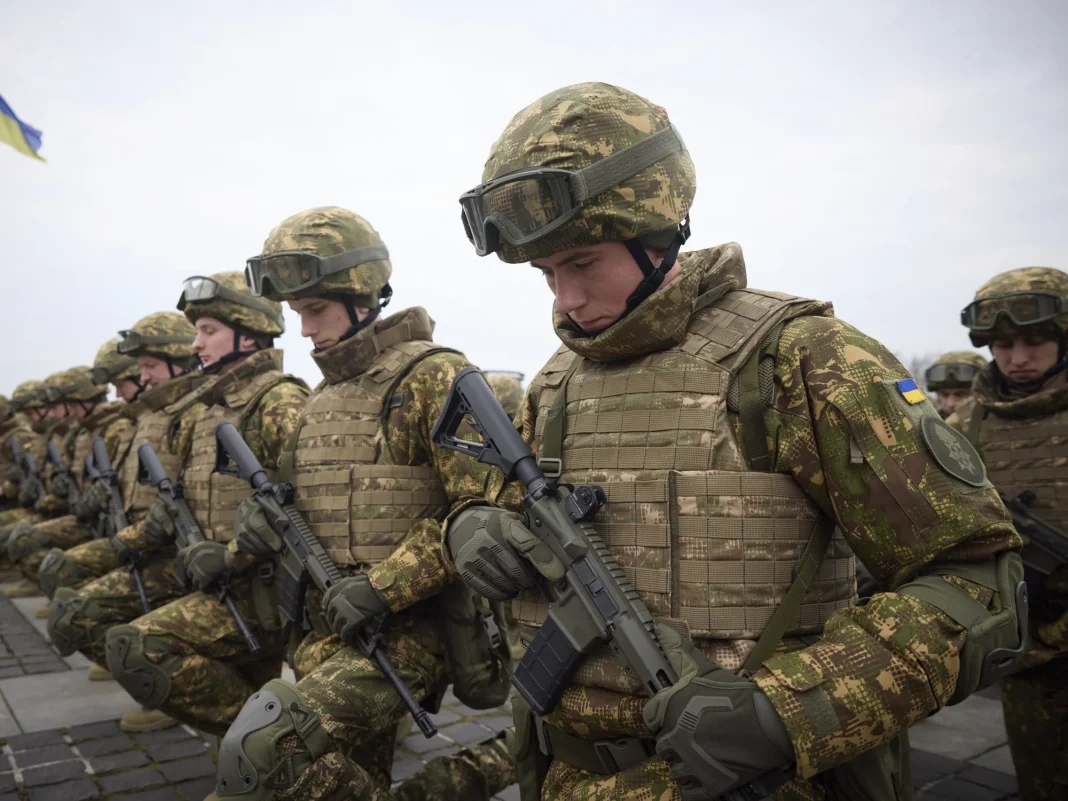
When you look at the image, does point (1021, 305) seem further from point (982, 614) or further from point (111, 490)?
point (111, 490)

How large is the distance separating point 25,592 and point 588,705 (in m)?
12.0

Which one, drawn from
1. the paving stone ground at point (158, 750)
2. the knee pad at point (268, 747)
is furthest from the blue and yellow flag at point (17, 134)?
the knee pad at point (268, 747)

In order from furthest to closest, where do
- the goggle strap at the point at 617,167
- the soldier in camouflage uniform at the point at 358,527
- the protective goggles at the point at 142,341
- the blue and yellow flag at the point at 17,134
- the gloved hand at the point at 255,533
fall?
the blue and yellow flag at the point at 17,134, the protective goggles at the point at 142,341, the gloved hand at the point at 255,533, the soldier in camouflage uniform at the point at 358,527, the goggle strap at the point at 617,167

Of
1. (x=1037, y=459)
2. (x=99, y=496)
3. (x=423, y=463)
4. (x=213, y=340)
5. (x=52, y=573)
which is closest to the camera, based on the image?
(x=423, y=463)

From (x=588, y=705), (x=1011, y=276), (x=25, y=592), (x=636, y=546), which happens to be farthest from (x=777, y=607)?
(x=25, y=592)

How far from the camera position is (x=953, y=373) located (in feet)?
30.1

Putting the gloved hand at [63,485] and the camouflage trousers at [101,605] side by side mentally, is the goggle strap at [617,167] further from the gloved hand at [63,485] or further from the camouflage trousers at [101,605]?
the gloved hand at [63,485]

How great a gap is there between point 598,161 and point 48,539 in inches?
391

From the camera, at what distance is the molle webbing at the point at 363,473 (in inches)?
143

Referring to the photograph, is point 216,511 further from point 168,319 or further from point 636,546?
point 636,546

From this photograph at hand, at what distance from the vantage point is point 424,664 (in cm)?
358

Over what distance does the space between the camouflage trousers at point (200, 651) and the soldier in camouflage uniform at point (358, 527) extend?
1.98ft

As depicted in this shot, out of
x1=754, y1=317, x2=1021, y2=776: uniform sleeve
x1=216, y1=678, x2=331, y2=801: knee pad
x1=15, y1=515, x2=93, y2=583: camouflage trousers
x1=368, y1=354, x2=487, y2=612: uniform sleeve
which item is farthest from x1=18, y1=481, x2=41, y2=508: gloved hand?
x1=754, y1=317, x2=1021, y2=776: uniform sleeve

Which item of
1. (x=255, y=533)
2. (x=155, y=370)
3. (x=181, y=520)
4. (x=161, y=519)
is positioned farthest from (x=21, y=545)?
(x=255, y=533)
